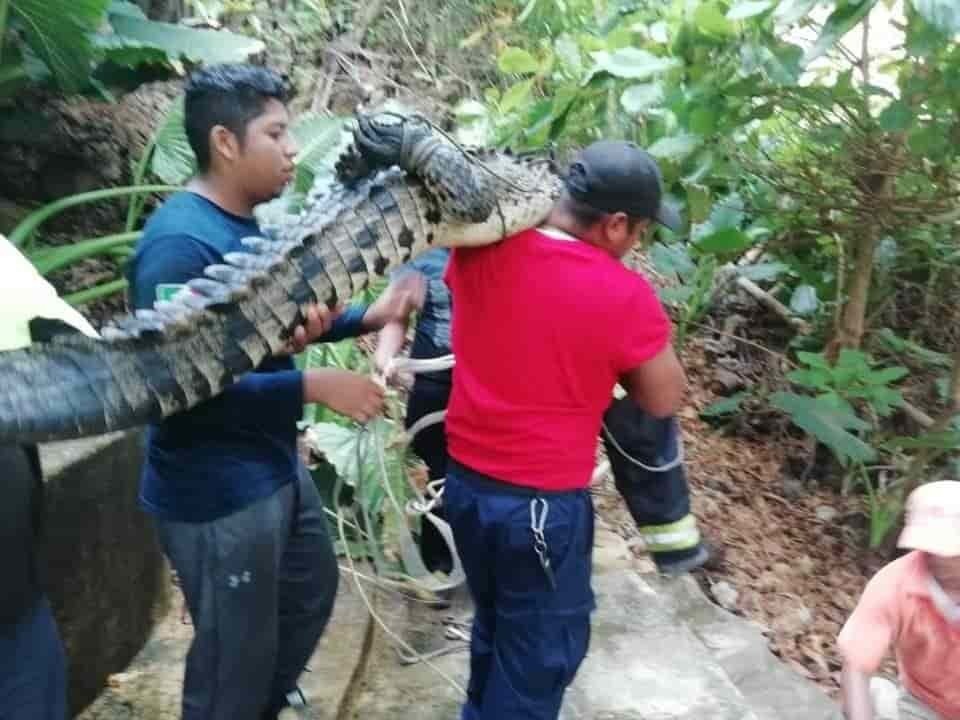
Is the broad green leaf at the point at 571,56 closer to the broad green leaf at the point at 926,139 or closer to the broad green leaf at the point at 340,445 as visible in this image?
the broad green leaf at the point at 926,139

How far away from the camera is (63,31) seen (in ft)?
11.5

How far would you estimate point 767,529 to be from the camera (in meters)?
4.48

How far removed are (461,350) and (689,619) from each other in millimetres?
1781

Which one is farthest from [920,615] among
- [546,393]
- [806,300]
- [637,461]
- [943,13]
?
[806,300]

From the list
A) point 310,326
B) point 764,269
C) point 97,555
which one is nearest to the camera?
point 310,326

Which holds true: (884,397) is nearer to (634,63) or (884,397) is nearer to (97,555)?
(634,63)

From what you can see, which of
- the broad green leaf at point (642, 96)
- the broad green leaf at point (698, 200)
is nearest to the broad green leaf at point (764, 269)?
the broad green leaf at point (698, 200)

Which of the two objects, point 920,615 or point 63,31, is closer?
point 920,615

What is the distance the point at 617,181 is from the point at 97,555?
1.58 metres

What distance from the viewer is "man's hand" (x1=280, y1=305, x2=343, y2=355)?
176 centimetres

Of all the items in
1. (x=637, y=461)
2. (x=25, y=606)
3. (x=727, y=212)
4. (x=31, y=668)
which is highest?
(x=727, y=212)

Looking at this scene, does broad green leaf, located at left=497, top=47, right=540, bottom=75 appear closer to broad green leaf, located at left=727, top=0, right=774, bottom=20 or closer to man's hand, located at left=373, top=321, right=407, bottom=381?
broad green leaf, located at left=727, top=0, right=774, bottom=20

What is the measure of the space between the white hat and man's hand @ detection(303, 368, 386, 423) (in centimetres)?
105

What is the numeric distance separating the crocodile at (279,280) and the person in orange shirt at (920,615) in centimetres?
94
